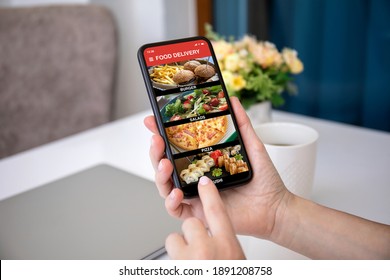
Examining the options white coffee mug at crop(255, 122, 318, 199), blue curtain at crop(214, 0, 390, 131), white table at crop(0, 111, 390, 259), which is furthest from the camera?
blue curtain at crop(214, 0, 390, 131)

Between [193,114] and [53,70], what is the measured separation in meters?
Result: 1.32

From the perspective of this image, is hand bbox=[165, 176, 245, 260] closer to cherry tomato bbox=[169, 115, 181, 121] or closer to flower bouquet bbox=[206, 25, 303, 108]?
cherry tomato bbox=[169, 115, 181, 121]

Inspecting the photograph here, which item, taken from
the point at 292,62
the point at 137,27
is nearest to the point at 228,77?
the point at 292,62

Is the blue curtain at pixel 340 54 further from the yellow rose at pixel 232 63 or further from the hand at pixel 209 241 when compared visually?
the hand at pixel 209 241

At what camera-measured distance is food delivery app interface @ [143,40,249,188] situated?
0.70 meters

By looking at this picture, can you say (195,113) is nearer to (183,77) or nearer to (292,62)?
(183,77)

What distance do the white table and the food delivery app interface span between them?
16 centimetres

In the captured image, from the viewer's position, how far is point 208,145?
2.35ft

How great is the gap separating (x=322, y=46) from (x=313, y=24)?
0.29ft

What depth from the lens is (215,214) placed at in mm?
553

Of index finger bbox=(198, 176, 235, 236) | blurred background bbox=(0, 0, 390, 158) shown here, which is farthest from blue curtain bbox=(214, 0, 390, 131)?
index finger bbox=(198, 176, 235, 236)

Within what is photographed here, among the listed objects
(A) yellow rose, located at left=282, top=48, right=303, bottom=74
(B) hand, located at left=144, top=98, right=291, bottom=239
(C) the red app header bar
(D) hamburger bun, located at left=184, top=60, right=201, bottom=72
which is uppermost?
(C) the red app header bar

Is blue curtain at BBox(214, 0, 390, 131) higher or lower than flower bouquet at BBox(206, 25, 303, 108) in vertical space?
lower

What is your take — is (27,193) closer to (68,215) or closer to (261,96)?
(68,215)
